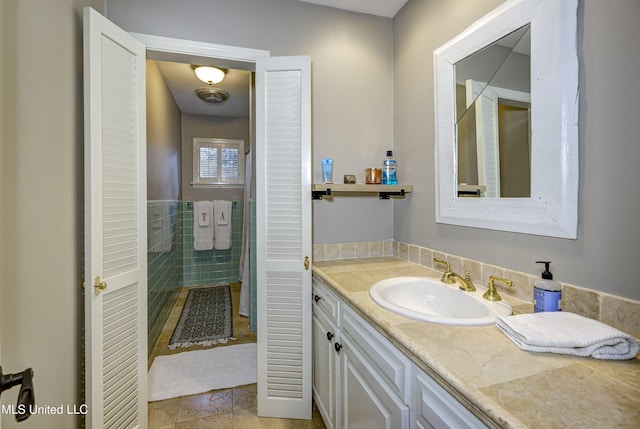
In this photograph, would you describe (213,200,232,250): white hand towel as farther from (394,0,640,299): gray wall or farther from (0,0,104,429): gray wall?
(394,0,640,299): gray wall

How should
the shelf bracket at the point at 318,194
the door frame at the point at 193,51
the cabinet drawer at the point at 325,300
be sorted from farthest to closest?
the shelf bracket at the point at 318,194, the door frame at the point at 193,51, the cabinet drawer at the point at 325,300

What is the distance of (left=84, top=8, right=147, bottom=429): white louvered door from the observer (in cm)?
119

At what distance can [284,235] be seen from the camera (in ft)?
5.28

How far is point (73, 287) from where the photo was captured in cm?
123

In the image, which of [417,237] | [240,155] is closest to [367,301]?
[417,237]

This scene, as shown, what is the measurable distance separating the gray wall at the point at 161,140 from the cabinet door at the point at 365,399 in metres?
1.99

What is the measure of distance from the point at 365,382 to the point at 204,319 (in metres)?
2.34

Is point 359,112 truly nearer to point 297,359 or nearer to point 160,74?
point 297,359

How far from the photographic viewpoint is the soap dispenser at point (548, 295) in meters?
0.90

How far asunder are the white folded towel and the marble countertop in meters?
0.02

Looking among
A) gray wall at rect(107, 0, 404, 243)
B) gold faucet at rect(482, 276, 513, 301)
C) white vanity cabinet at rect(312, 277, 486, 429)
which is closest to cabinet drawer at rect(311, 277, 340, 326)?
white vanity cabinet at rect(312, 277, 486, 429)

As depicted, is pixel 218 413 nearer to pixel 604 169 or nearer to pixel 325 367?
pixel 325 367

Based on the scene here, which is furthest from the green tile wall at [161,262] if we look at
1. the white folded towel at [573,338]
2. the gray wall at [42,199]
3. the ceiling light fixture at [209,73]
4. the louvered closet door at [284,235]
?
the white folded towel at [573,338]

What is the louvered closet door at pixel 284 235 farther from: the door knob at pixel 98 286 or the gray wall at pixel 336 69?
the door knob at pixel 98 286
